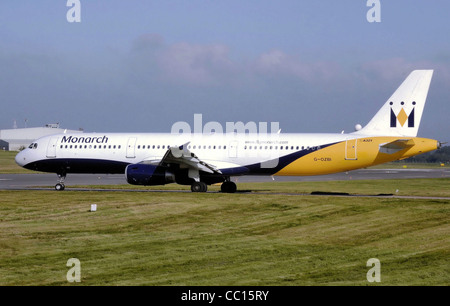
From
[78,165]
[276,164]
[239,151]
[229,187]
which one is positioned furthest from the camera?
[78,165]

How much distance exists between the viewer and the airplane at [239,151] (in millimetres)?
36844

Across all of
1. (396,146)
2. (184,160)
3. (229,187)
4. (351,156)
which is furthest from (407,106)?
(184,160)

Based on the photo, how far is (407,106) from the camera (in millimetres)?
37000

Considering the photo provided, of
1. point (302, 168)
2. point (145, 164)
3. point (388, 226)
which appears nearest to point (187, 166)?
point (145, 164)

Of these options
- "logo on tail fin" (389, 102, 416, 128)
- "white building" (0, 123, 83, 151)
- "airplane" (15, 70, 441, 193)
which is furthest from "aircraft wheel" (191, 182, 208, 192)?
"white building" (0, 123, 83, 151)

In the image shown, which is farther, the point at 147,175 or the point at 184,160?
the point at 184,160

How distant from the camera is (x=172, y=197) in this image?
3416 cm

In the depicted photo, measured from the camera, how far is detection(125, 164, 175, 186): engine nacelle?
122ft

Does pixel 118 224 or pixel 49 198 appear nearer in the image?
pixel 118 224

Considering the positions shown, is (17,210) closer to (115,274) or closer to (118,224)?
(118,224)

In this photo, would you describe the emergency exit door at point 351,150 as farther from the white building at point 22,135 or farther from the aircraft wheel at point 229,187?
the white building at point 22,135

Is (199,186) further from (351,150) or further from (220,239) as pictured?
(220,239)

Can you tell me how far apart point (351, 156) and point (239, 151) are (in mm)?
6868
